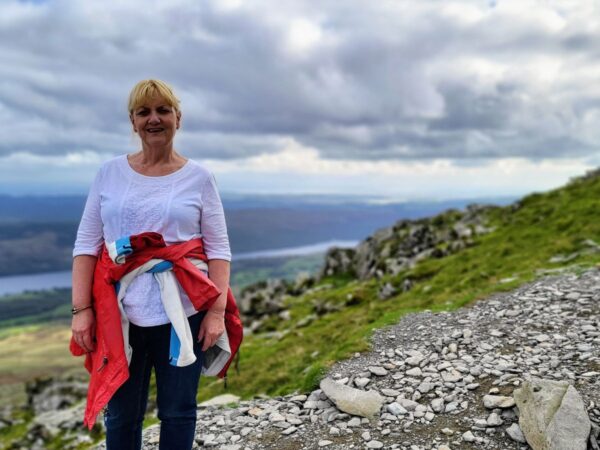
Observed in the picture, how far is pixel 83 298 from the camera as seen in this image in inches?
225

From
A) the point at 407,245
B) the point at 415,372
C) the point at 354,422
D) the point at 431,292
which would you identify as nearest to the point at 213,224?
the point at 354,422

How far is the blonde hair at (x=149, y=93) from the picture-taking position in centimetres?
533

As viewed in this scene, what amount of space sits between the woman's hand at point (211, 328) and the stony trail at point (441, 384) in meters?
3.80

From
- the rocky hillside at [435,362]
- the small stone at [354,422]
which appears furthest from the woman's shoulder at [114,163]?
the small stone at [354,422]

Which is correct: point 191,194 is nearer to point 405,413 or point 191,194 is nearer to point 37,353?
point 405,413

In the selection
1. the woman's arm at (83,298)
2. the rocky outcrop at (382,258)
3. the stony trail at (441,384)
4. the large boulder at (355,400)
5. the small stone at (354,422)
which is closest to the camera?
the woman's arm at (83,298)

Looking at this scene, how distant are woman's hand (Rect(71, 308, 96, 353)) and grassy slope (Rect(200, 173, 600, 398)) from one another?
619 cm

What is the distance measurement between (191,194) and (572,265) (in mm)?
16867

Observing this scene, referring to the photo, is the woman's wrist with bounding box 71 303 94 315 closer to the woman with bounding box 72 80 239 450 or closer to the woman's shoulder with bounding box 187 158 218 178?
the woman with bounding box 72 80 239 450

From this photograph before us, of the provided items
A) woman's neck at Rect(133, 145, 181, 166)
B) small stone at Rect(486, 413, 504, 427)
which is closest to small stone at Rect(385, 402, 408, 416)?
small stone at Rect(486, 413, 504, 427)

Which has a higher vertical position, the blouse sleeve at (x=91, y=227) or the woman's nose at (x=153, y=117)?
the woman's nose at (x=153, y=117)

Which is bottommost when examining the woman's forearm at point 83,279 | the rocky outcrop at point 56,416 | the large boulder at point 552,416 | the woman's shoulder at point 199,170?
the rocky outcrop at point 56,416

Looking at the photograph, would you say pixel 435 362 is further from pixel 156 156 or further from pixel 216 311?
pixel 156 156

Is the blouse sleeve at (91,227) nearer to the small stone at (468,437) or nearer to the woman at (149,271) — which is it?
the woman at (149,271)
